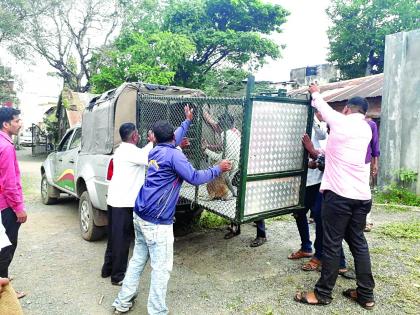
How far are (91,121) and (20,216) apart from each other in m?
2.50

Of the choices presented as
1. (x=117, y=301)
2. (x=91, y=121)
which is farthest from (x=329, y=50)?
(x=117, y=301)

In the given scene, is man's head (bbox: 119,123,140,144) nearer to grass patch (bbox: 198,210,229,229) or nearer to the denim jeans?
the denim jeans

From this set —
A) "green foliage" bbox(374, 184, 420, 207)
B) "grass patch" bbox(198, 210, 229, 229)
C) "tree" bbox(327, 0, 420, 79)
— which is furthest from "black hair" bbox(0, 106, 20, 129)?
"tree" bbox(327, 0, 420, 79)

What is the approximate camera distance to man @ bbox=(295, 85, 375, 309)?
313 centimetres

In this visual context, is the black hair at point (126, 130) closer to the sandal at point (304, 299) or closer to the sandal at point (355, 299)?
the sandal at point (304, 299)

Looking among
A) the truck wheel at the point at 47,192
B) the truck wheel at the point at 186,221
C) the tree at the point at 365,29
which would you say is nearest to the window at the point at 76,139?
Answer: the truck wheel at the point at 47,192

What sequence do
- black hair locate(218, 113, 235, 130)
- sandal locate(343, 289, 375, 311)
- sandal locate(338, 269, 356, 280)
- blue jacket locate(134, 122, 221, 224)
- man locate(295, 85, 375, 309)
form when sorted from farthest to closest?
1. sandal locate(338, 269, 356, 280)
2. black hair locate(218, 113, 235, 130)
3. sandal locate(343, 289, 375, 311)
4. man locate(295, 85, 375, 309)
5. blue jacket locate(134, 122, 221, 224)

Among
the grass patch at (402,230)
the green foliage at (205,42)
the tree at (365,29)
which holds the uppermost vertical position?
the tree at (365,29)

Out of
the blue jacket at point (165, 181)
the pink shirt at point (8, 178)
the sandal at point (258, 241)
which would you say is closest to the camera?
the blue jacket at point (165, 181)

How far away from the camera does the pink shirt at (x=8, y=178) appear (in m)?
3.02

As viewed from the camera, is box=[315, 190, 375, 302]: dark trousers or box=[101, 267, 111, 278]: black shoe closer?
box=[315, 190, 375, 302]: dark trousers

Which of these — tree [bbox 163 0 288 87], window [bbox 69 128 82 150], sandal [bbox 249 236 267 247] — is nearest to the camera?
sandal [bbox 249 236 267 247]

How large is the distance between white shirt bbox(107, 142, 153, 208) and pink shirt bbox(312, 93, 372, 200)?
1842 millimetres

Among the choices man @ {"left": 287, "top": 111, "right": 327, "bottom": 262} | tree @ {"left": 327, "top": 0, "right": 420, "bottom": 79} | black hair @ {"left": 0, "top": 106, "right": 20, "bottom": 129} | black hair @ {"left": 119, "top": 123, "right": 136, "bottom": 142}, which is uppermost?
tree @ {"left": 327, "top": 0, "right": 420, "bottom": 79}
